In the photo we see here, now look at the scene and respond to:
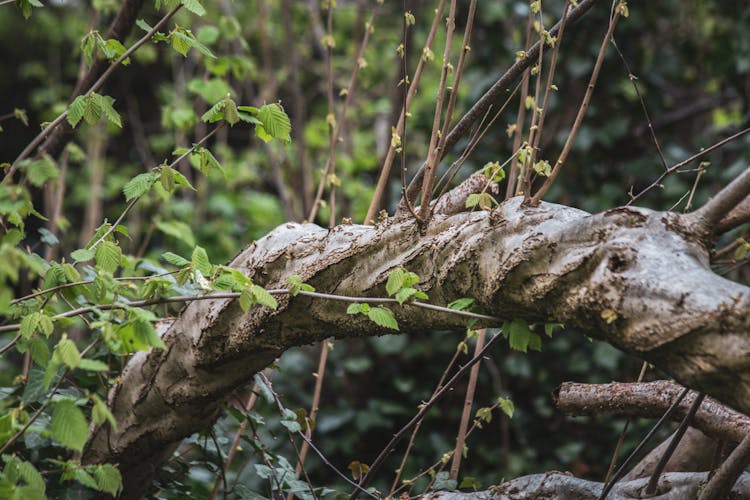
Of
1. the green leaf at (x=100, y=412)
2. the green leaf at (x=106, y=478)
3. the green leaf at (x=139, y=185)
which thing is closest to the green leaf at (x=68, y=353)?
the green leaf at (x=100, y=412)

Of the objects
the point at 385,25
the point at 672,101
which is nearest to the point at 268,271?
the point at 672,101

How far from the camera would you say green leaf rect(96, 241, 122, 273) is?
3.80 ft

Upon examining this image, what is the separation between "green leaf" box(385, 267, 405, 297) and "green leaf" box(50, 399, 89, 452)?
0.46 meters

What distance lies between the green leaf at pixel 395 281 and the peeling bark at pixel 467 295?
0.07 m

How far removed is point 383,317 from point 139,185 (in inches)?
20.1

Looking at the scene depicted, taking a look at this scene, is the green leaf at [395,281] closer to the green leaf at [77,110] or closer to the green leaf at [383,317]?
the green leaf at [383,317]

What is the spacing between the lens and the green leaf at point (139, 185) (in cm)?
119

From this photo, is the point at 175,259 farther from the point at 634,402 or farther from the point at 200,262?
the point at 634,402

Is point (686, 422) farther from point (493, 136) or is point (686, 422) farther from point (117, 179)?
point (117, 179)

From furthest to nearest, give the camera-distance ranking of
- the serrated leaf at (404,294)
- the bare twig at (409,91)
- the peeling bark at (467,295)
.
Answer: the bare twig at (409,91) → the serrated leaf at (404,294) → the peeling bark at (467,295)

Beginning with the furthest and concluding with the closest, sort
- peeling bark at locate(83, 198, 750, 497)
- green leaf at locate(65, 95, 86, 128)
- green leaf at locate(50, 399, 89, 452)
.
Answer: green leaf at locate(65, 95, 86, 128)
green leaf at locate(50, 399, 89, 452)
peeling bark at locate(83, 198, 750, 497)

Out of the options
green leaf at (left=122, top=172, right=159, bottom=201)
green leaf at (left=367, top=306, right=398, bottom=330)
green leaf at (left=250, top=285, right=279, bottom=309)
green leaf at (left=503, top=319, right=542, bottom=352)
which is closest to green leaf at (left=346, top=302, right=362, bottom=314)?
green leaf at (left=367, top=306, right=398, bottom=330)

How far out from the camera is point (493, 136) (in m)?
3.34

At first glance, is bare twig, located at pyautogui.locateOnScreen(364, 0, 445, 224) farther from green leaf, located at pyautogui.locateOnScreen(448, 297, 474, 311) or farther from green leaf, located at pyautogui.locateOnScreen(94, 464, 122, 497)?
green leaf, located at pyautogui.locateOnScreen(94, 464, 122, 497)
